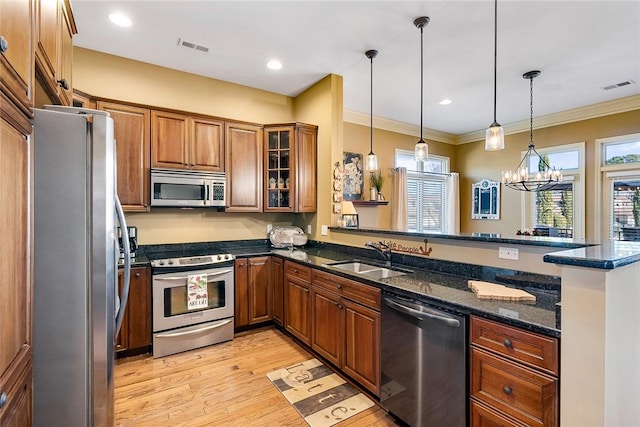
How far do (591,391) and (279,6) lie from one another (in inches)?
122

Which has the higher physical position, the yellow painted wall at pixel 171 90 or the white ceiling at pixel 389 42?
the white ceiling at pixel 389 42

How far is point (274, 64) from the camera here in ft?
11.7

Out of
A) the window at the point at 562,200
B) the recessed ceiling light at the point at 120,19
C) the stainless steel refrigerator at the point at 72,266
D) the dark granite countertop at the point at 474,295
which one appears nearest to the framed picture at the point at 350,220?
the dark granite countertop at the point at 474,295

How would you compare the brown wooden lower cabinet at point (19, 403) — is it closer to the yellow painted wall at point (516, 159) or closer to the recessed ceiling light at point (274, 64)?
the recessed ceiling light at point (274, 64)

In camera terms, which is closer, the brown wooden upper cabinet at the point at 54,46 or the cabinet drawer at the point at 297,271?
the brown wooden upper cabinet at the point at 54,46

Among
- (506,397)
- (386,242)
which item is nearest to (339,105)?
(386,242)

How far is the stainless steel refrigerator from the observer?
1.28m

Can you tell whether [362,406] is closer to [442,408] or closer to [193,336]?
[442,408]

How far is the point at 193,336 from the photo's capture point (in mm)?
3160

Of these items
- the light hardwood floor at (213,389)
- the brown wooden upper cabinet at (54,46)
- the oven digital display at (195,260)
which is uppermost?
the brown wooden upper cabinet at (54,46)

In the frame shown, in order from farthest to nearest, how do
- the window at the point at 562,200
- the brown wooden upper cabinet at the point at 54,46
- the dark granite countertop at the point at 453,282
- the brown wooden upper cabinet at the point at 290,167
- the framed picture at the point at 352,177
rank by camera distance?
the framed picture at the point at 352,177 < the window at the point at 562,200 < the brown wooden upper cabinet at the point at 290,167 < the dark granite countertop at the point at 453,282 < the brown wooden upper cabinet at the point at 54,46

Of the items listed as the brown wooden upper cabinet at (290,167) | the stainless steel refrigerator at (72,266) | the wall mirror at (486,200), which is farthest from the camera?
the wall mirror at (486,200)

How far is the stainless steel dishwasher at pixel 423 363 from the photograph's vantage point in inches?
65.2

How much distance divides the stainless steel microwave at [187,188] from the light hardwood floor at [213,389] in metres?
1.61
